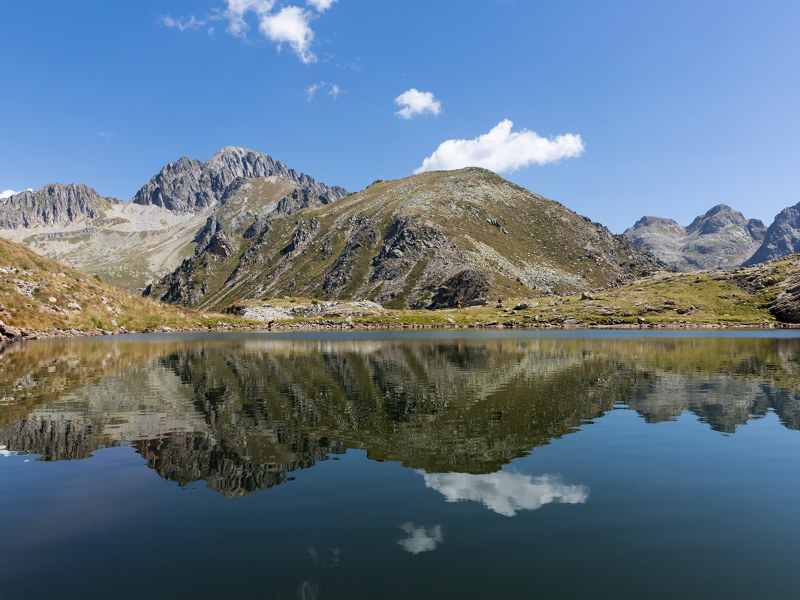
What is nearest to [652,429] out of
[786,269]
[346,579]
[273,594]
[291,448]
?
[291,448]

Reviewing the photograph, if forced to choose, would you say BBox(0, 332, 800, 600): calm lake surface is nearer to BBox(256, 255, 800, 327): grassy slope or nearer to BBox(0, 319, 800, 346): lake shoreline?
BBox(0, 319, 800, 346): lake shoreline

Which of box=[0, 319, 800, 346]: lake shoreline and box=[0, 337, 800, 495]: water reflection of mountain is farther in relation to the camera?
box=[0, 319, 800, 346]: lake shoreline

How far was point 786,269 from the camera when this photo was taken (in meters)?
184

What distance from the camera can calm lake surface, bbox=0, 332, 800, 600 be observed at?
438 inches

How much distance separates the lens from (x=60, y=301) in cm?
12225

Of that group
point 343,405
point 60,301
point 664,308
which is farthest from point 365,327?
point 343,405

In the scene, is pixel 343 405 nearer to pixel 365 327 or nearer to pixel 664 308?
pixel 365 327

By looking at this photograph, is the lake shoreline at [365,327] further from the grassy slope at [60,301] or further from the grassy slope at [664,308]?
the grassy slope at [60,301]

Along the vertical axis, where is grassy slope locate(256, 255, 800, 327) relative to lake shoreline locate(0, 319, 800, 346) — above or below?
above

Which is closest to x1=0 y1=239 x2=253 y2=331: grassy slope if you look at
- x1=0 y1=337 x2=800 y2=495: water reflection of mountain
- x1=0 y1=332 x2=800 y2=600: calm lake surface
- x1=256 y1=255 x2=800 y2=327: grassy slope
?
x1=256 y1=255 x2=800 y2=327: grassy slope

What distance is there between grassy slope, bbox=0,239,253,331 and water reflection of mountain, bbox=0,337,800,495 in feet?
224

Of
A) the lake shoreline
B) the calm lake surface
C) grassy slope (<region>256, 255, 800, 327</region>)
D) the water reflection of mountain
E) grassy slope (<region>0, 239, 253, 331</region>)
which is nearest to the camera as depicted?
the calm lake surface

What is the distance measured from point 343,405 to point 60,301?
126m

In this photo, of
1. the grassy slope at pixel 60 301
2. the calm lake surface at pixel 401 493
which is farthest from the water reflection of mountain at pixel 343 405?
the grassy slope at pixel 60 301
